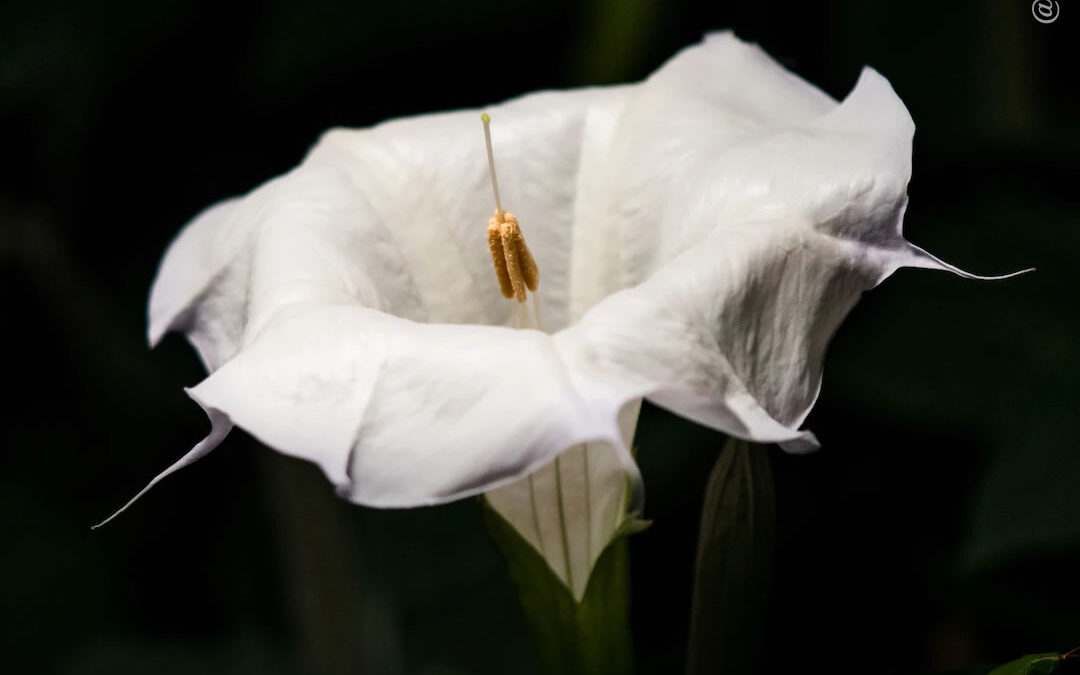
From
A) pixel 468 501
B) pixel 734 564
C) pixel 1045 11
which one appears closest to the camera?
pixel 734 564

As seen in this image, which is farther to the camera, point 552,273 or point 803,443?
point 552,273

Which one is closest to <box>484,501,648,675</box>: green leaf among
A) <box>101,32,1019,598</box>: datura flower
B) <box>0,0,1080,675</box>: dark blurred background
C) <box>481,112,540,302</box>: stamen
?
<box>101,32,1019,598</box>: datura flower

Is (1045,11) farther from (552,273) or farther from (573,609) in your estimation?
(573,609)

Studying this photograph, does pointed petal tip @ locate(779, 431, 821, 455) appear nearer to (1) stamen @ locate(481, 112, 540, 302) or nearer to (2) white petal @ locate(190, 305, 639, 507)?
(2) white petal @ locate(190, 305, 639, 507)

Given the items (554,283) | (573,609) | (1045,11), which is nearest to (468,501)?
(554,283)

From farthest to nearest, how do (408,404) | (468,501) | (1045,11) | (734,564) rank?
(468,501) < (1045,11) < (734,564) < (408,404)

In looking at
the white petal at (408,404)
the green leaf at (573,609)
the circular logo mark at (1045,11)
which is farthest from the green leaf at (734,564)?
the circular logo mark at (1045,11)

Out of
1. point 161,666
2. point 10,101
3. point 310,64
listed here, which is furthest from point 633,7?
point 161,666

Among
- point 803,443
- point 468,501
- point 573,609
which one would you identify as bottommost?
point 468,501
